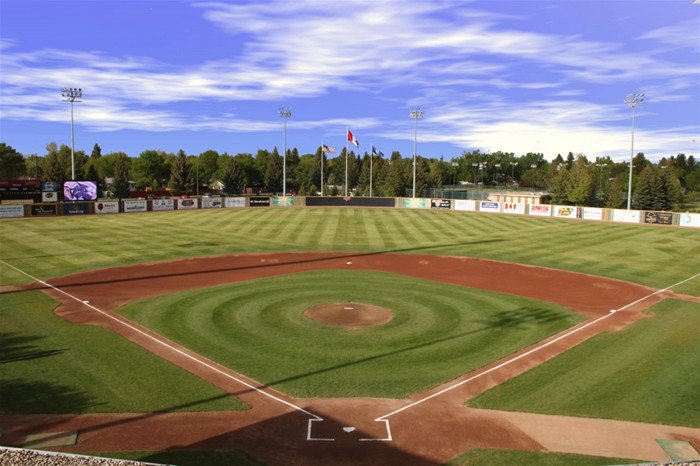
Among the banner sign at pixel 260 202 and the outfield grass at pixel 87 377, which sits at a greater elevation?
the banner sign at pixel 260 202

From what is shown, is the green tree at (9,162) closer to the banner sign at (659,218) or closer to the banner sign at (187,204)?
the banner sign at (187,204)

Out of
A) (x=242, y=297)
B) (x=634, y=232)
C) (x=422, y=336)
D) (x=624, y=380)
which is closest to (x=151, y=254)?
(x=242, y=297)

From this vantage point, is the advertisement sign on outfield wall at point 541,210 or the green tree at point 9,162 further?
the green tree at point 9,162

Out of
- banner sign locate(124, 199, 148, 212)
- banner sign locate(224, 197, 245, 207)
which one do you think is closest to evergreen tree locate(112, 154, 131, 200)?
banner sign locate(124, 199, 148, 212)

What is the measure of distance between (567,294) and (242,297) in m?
16.8

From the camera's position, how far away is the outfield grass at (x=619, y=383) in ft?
41.2

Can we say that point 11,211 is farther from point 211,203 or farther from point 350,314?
point 350,314

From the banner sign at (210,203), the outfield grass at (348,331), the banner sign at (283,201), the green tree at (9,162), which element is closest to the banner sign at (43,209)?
the banner sign at (210,203)

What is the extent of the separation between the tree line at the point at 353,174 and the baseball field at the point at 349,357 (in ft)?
230

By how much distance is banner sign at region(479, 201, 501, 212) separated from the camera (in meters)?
71.3

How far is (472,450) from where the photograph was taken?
10.7 m

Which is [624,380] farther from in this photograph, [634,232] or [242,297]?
[634,232]

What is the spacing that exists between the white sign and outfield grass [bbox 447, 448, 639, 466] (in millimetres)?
59306

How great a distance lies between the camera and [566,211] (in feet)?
215
